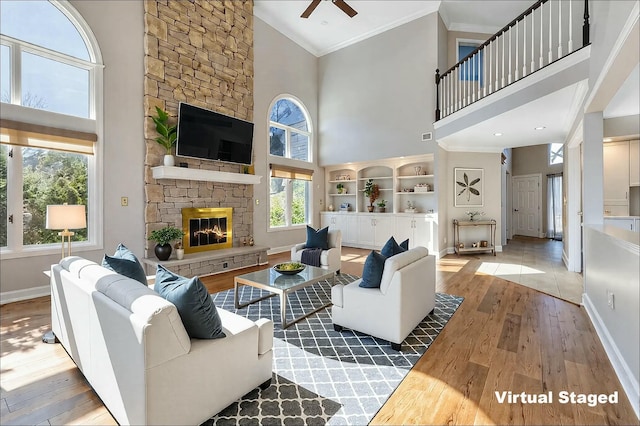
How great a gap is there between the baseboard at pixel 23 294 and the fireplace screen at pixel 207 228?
1.85 metres

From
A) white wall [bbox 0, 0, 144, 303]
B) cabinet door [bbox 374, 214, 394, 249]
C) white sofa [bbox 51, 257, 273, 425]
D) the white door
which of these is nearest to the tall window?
cabinet door [bbox 374, 214, 394, 249]

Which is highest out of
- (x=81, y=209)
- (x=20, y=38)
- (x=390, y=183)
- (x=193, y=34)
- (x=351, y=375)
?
(x=193, y=34)

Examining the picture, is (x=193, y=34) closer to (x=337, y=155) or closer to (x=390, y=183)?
(x=337, y=155)

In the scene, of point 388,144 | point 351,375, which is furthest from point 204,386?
point 388,144

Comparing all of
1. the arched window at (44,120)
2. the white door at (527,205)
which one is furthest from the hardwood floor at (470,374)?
the white door at (527,205)

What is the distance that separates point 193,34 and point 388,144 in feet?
14.6

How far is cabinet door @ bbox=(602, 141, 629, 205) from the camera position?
5.07 m

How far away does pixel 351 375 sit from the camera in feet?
7.07

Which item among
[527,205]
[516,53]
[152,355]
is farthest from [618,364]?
[527,205]

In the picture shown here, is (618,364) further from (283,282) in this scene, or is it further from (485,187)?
(485,187)

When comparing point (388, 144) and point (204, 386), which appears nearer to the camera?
point (204, 386)

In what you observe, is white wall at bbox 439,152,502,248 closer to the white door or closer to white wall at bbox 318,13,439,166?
white wall at bbox 318,13,439,166

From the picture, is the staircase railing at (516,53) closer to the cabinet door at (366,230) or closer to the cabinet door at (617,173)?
the cabinet door at (617,173)

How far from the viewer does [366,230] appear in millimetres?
7660
